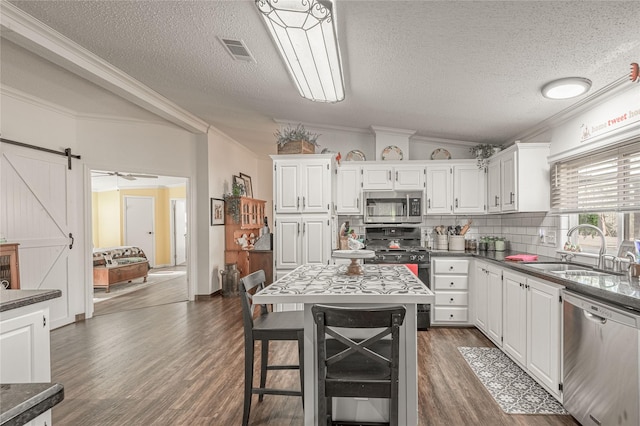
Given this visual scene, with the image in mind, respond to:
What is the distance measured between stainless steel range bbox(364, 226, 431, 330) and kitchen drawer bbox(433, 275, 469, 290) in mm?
102

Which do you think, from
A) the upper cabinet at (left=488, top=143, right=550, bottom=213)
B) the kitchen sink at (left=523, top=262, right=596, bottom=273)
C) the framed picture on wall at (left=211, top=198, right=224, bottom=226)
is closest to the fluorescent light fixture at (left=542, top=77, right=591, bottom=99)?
the upper cabinet at (left=488, top=143, right=550, bottom=213)

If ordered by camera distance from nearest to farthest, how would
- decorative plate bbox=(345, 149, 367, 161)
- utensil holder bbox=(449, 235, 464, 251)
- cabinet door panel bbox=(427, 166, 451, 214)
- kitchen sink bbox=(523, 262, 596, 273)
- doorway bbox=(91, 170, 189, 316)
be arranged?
kitchen sink bbox=(523, 262, 596, 273) → utensil holder bbox=(449, 235, 464, 251) → cabinet door panel bbox=(427, 166, 451, 214) → decorative plate bbox=(345, 149, 367, 161) → doorway bbox=(91, 170, 189, 316)

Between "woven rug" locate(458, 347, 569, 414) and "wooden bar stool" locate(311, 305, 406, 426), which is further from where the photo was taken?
"woven rug" locate(458, 347, 569, 414)

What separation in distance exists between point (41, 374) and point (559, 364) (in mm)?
3228

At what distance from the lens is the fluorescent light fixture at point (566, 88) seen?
104 inches

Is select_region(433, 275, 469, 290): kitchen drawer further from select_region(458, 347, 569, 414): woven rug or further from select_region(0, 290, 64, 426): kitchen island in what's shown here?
select_region(0, 290, 64, 426): kitchen island

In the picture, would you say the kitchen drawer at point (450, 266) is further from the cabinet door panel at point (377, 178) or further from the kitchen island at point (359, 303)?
the kitchen island at point (359, 303)

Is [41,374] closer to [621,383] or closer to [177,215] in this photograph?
[621,383]

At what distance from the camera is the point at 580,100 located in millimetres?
3041

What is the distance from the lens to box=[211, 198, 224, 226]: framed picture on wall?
6.01 metres

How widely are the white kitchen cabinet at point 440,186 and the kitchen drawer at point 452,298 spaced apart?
1130mm

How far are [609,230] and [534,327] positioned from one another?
3.80 feet

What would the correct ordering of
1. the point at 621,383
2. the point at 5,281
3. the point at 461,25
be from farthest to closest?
the point at 5,281, the point at 461,25, the point at 621,383

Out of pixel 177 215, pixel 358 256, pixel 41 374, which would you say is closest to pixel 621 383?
pixel 358 256
